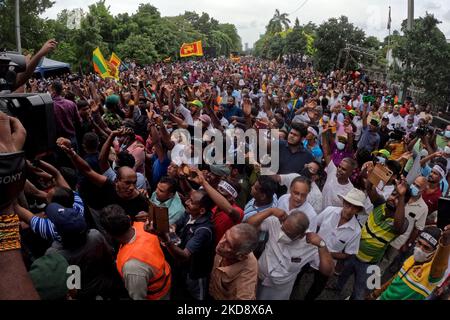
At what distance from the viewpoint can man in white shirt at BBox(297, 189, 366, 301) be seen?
142 inches

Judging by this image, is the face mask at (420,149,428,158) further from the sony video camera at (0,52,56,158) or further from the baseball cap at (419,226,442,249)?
the sony video camera at (0,52,56,158)

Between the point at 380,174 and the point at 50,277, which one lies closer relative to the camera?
the point at 50,277

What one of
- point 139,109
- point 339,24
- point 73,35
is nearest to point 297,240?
point 139,109

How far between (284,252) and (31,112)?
2161 millimetres

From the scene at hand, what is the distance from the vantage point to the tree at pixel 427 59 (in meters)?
11.0

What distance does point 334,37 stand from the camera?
76.9 ft

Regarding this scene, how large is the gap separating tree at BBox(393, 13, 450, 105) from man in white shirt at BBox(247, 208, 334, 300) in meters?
10.2

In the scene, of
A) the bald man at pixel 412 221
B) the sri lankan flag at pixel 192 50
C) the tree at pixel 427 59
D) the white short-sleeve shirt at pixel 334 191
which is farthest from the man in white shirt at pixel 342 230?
the sri lankan flag at pixel 192 50

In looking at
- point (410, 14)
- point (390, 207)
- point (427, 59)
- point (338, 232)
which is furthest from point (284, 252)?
point (410, 14)

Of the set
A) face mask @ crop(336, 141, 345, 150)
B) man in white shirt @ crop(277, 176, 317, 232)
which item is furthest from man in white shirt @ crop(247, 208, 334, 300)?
face mask @ crop(336, 141, 345, 150)

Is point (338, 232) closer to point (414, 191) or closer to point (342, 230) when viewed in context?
point (342, 230)

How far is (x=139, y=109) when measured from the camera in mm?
7352
